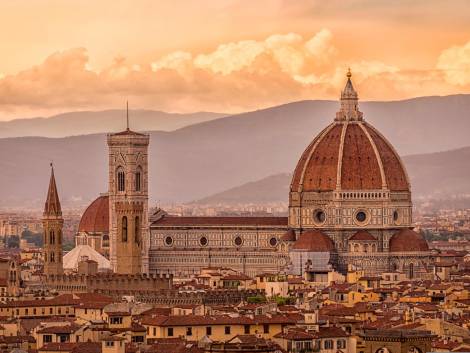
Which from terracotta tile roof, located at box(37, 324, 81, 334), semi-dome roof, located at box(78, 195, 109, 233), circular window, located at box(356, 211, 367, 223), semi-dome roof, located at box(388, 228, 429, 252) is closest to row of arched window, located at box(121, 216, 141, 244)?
circular window, located at box(356, 211, 367, 223)

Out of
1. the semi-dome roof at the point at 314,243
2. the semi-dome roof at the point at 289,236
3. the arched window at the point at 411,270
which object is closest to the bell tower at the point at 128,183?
the semi-dome roof at the point at 289,236

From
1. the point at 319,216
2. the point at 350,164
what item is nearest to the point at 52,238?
the point at 319,216

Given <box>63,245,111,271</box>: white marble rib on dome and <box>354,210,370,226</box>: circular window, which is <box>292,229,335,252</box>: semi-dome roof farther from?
<box>63,245,111,271</box>: white marble rib on dome

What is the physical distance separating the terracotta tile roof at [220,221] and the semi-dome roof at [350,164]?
4.08 m

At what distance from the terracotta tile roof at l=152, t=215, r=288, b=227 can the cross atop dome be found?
7.96 metres

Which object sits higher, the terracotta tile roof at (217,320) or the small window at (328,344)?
the terracotta tile roof at (217,320)

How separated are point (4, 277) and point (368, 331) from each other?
1984 inches

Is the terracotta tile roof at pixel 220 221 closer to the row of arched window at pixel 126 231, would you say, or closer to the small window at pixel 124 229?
the row of arched window at pixel 126 231

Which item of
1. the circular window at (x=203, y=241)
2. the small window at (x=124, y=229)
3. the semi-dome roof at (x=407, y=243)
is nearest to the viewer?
the small window at (x=124, y=229)

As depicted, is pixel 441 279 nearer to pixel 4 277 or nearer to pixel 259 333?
pixel 4 277

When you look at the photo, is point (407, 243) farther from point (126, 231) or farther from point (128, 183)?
point (128, 183)

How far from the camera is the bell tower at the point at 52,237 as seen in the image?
13962 centimetres

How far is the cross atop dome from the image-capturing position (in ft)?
529

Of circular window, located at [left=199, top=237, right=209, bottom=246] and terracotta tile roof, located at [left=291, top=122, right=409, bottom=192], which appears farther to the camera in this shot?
circular window, located at [left=199, top=237, right=209, bottom=246]
